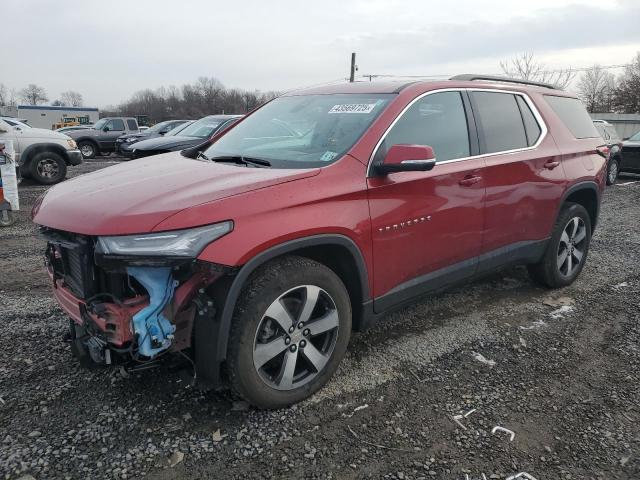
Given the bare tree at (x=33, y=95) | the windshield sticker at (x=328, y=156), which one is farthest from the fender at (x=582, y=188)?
the bare tree at (x=33, y=95)

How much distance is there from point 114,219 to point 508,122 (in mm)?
3037

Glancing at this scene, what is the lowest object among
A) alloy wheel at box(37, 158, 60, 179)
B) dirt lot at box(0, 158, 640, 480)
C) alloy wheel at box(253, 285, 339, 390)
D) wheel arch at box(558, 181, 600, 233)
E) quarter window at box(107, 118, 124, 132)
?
dirt lot at box(0, 158, 640, 480)

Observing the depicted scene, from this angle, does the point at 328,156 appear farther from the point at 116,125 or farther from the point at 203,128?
the point at 116,125

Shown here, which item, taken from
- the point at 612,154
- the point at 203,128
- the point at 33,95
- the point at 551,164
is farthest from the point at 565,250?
the point at 33,95

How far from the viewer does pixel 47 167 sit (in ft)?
35.2

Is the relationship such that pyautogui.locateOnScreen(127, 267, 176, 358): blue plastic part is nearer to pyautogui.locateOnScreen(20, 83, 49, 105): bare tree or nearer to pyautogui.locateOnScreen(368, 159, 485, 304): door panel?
pyautogui.locateOnScreen(368, 159, 485, 304): door panel

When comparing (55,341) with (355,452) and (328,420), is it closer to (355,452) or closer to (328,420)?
(328,420)

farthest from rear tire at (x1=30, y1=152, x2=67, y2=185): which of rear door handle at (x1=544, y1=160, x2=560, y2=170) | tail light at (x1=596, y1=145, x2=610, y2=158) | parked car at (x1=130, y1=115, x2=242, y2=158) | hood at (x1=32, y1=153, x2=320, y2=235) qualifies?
tail light at (x1=596, y1=145, x2=610, y2=158)

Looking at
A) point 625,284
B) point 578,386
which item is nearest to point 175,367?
point 578,386

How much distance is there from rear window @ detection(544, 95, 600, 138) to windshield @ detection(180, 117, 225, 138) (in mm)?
7504

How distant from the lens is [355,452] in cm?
242

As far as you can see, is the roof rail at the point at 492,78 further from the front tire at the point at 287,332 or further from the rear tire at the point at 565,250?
the front tire at the point at 287,332

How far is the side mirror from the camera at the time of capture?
272cm

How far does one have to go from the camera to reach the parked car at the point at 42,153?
33.9 ft
